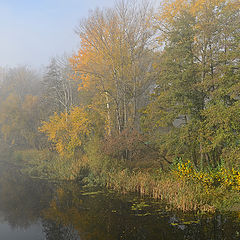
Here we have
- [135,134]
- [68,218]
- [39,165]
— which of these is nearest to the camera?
[68,218]

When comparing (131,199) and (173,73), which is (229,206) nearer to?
(131,199)

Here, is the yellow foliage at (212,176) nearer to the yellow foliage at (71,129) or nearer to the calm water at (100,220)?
the calm water at (100,220)

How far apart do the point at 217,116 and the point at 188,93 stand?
223 cm

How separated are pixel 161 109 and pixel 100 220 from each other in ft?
22.6

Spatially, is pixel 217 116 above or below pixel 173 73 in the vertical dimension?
below

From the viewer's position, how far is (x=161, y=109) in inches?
517

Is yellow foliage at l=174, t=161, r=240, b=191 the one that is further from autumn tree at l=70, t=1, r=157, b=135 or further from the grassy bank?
autumn tree at l=70, t=1, r=157, b=135

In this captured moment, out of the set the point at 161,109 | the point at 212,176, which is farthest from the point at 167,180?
the point at 161,109

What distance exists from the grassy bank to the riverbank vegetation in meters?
0.05

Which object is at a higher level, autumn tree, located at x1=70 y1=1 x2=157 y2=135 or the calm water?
autumn tree, located at x1=70 y1=1 x2=157 y2=135

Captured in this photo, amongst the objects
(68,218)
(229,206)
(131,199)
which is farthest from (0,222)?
(229,206)

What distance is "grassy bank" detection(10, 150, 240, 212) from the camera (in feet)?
31.6

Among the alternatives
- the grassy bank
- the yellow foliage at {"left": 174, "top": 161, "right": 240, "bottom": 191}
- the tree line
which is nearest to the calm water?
the grassy bank

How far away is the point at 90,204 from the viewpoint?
1151 cm
